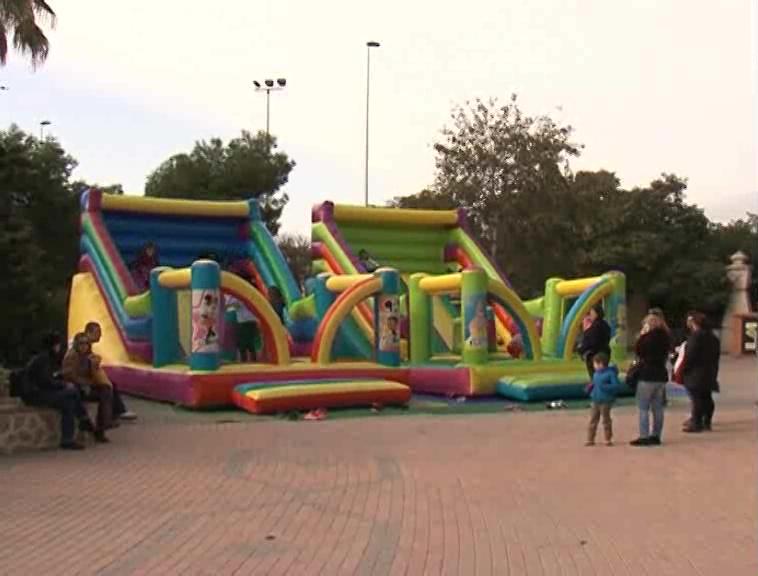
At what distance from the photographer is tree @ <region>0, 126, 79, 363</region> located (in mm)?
23531

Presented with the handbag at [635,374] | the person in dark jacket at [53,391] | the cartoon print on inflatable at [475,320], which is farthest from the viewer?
the cartoon print on inflatable at [475,320]

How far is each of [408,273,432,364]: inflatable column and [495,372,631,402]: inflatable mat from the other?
6.65 ft

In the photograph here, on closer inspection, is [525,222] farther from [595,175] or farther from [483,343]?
[483,343]

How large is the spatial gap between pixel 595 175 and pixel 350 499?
3841cm

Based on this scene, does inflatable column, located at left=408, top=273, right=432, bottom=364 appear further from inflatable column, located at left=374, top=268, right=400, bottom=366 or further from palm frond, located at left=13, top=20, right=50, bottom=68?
palm frond, located at left=13, top=20, right=50, bottom=68

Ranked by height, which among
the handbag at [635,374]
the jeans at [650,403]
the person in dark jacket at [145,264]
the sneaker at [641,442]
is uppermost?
the person in dark jacket at [145,264]

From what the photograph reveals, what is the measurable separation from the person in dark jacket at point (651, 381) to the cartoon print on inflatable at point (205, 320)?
6.09m

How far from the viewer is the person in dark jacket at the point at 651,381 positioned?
11523mm

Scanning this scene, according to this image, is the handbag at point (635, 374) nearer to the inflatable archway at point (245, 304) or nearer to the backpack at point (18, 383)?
the inflatable archway at point (245, 304)

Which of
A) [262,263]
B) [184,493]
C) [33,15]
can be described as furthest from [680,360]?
[33,15]

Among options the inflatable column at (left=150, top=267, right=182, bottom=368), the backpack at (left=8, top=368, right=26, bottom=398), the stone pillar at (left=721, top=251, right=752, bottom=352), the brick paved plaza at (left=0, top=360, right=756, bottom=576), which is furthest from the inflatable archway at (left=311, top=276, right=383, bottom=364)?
the stone pillar at (left=721, top=251, right=752, bottom=352)

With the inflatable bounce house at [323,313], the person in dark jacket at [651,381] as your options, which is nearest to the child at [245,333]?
the inflatable bounce house at [323,313]

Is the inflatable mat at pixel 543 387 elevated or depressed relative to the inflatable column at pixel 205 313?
depressed

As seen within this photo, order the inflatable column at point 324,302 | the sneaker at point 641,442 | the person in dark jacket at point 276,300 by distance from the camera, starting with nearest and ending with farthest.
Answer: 1. the sneaker at point 641,442
2. the inflatable column at point 324,302
3. the person in dark jacket at point 276,300
